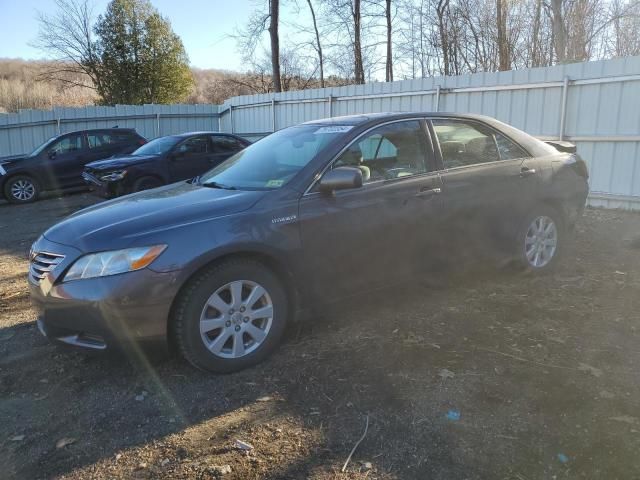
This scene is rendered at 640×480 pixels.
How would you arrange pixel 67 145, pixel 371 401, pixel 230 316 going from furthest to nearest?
pixel 67 145
pixel 230 316
pixel 371 401

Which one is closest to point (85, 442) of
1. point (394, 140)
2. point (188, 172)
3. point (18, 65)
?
point (394, 140)

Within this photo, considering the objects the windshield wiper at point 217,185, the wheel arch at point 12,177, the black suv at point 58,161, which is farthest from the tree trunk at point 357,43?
the windshield wiper at point 217,185

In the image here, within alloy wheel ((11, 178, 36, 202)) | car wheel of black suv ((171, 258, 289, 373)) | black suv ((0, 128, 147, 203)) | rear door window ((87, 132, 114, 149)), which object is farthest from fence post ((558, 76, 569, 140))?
alloy wheel ((11, 178, 36, 202))

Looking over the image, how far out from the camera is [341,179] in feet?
11.9

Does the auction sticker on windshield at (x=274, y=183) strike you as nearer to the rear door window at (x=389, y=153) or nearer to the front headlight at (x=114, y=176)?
the rear door window at (x=389, y=153)

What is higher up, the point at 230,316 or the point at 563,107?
the point at 563,107

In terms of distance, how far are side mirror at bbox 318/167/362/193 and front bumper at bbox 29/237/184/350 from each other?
120cm

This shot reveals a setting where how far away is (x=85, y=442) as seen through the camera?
281cm

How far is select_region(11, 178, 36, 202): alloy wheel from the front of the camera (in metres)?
12.6

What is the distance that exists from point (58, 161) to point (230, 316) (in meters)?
11.6

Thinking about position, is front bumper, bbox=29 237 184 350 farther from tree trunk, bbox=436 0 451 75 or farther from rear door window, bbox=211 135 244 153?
tree trunk, bbox=436 0 451 75

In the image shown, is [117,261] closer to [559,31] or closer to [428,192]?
[428,192]

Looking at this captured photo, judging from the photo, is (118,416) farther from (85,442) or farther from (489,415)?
(489,415)

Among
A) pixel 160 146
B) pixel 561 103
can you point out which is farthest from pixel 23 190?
pixel 561 103
